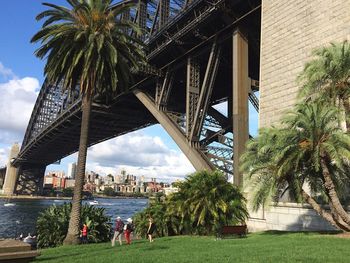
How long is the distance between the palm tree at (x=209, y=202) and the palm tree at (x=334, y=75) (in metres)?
8.72

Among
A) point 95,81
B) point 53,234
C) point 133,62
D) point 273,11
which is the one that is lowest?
point 53,234

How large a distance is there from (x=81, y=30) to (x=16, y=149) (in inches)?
5233

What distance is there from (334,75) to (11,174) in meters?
147

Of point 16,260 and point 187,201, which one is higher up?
point 187,201

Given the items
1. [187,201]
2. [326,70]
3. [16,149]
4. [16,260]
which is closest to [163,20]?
[187,201]

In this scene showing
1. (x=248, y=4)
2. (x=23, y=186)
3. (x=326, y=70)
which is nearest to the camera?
(x=326, y=70)

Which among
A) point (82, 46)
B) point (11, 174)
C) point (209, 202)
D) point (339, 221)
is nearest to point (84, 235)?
point (209, 202)

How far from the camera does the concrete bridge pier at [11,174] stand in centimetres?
14688

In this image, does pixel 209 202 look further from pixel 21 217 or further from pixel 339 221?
pixel 21 217

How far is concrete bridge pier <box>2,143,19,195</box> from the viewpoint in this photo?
147m

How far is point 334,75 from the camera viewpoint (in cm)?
1839

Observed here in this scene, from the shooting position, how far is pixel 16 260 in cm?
786

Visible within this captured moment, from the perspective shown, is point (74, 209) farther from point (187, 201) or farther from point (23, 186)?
point (23, 186)

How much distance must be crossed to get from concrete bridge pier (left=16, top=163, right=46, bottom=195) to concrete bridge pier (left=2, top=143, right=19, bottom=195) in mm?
2218
